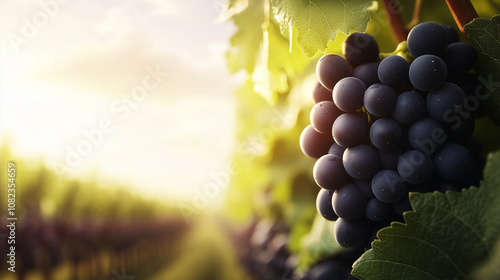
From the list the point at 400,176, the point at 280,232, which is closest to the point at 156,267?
the point at 280,232

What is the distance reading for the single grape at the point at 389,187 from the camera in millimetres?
632

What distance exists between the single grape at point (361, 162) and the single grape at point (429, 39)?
194 millimetres

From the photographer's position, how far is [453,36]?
69 cm

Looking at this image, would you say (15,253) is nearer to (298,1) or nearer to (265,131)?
(265,131)

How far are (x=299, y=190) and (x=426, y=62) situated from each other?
4.32 feet

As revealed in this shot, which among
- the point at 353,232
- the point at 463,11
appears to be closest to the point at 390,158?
the point at 353,232

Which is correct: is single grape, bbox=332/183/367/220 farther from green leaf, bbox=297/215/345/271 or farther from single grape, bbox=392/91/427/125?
green leaf, bbox=297/215/345/271

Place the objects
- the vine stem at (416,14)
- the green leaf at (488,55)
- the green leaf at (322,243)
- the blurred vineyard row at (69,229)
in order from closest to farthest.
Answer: the green leaf at (488,55) < the vine stem at (416,14) < the green leaf at (322,243) < the blurred vineyard row at (69,229)

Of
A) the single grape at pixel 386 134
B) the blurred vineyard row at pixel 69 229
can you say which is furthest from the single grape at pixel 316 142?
the blurred vineyard row at pixel 69 229

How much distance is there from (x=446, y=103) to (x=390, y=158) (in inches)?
5.1

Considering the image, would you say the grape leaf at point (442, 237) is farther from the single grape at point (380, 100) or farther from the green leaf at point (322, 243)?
the green leaf at point (322, 243)

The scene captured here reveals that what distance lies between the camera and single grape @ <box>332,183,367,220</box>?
2.19 ft

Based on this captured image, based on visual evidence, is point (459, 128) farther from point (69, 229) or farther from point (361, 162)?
point (69, 229)

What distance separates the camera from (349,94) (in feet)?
2.13
